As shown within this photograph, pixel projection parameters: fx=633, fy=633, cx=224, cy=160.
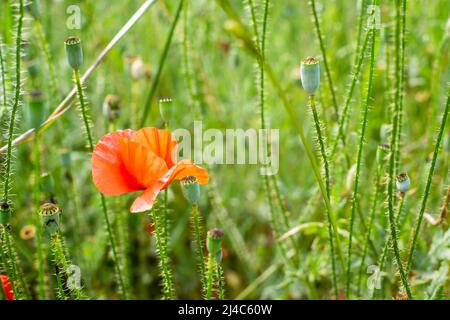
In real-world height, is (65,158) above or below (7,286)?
above

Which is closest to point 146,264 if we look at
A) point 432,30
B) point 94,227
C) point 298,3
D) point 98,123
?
point 94,227

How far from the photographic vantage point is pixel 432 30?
201cm

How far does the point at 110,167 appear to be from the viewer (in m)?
1.04

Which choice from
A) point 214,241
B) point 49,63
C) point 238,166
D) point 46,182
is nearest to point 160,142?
point 214,241

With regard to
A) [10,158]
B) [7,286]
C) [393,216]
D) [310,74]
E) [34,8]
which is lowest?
[7,286]

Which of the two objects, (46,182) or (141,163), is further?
(46,182)

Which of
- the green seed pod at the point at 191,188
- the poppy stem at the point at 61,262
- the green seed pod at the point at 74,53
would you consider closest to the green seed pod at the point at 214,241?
the green seed pod at the point at 191,188

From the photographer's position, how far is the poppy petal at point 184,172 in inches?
37.5

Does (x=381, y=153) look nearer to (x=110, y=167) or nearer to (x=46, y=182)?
(x=110, y=167)

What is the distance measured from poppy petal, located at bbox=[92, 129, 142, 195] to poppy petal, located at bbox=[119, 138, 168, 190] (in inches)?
0.4

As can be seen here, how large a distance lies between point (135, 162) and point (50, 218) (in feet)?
0.52

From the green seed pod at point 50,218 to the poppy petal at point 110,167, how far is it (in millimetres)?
77
